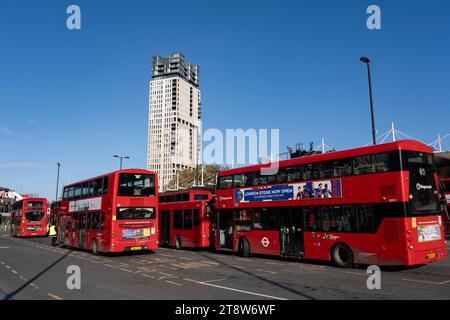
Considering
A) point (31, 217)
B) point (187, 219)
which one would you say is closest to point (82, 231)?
point (187, 219)

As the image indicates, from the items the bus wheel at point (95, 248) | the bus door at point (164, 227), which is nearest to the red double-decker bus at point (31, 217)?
the bus door at point (164, 227)

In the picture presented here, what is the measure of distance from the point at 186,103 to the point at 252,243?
182 meters

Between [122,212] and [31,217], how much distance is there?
2600 centimetres

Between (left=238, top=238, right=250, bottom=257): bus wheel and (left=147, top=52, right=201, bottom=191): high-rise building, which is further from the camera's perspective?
(left=147, top=52, right=201, bottom=191): high-rise building

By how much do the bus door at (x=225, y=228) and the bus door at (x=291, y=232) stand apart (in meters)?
3.94

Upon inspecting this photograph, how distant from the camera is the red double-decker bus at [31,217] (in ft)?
129

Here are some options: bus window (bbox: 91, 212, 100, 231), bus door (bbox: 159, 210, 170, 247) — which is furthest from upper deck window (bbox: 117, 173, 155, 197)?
bus door (bbox: 159, 210, 170, 247)

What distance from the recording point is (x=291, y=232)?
1622cm

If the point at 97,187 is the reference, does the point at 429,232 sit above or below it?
below

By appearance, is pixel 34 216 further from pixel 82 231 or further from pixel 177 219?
pixel 177 219

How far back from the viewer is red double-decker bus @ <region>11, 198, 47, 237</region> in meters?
39.2

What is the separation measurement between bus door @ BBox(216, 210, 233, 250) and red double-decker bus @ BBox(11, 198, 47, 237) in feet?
88.5

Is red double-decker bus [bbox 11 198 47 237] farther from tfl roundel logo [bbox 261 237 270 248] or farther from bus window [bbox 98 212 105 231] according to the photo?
tfl roundel logo [bbox 261 237 270 248]

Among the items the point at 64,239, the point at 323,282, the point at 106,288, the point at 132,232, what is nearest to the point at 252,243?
the point at 132,232
